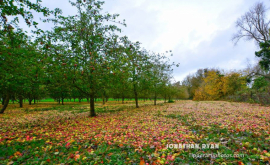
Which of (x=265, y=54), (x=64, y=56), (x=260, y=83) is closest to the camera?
(x=64, y=56)

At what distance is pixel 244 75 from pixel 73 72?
32.2m

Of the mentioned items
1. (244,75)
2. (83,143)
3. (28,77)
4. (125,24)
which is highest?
(125,24)

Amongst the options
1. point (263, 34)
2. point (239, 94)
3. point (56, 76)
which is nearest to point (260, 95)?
point (239, 94)

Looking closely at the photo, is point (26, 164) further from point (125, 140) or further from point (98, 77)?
point (98, 77)

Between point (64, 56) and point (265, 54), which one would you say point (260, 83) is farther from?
point (64, 56)

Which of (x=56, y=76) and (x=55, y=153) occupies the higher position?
(x=56, y=76)

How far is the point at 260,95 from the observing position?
1661 centimetres

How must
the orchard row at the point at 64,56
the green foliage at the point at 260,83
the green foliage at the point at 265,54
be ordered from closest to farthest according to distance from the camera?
the orchard row at the point at 64,56 < the green foliage at the point at 260,83 < the green foliage at the point at 265,54

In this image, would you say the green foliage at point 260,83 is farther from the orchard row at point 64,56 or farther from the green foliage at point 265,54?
the orchard row at point 64,56

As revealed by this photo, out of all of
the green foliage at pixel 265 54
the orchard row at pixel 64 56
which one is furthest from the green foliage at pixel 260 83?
the orchard row at pixel 64 56

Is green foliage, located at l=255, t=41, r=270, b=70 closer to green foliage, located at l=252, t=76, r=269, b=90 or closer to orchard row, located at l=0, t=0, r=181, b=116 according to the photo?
green foliage, located at l=252, t=76, r=269, b=90

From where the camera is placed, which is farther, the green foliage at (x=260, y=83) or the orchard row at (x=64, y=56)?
the green foliage at (x=260, y=83)

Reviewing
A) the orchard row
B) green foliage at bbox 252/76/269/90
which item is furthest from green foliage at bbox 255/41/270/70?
the orchard row

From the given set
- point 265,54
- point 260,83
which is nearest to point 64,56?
point 260,83
